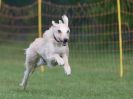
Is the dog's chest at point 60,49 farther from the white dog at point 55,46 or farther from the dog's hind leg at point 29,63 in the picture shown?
the dog's hind leg at point 29,63

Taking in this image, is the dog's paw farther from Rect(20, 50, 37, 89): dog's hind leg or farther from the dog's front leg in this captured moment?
Rect(20, 50, 37, 89): dog's hind leg

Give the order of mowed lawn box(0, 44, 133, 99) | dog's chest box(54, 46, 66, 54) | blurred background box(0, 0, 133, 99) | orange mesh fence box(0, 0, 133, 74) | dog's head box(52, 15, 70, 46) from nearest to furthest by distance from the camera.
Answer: dog's head box(52, 15, 70, 46) → dog's chest box(54, 46, 66, 54) → mowed lawn box(0, 44, 133, 99) → blurred background box(0, 0, 133, 99) → orange mesh fence box(0, 0, 133, 74)

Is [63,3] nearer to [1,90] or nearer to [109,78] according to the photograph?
[109,78]

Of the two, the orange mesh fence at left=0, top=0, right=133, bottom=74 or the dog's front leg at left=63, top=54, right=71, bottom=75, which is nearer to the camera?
the dog's front leg at left=63, top=54, right=71, bottom=75

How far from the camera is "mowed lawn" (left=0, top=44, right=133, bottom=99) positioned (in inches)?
437

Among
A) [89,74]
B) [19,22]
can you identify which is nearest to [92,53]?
[89,74]

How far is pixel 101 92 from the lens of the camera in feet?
38.6

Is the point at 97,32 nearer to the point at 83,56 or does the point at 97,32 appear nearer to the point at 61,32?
the point at 83,56

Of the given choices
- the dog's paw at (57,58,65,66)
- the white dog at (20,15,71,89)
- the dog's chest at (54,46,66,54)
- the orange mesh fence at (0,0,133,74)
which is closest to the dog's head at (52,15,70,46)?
the white dog at (20,15,71,89)

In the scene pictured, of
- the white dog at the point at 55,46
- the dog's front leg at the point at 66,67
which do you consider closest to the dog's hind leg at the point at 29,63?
the white dog at the point at 55,46

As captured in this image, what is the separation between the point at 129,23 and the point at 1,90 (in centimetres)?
1098

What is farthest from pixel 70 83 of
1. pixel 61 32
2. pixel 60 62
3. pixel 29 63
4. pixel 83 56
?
pixel 83 56

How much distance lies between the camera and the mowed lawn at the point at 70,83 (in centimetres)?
1109

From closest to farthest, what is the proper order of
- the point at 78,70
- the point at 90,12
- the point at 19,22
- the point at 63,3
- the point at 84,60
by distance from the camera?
the point at 78,70 < the point at 84,60 < the point at 90,12 < the point at 63,3 < the point at 19,22
